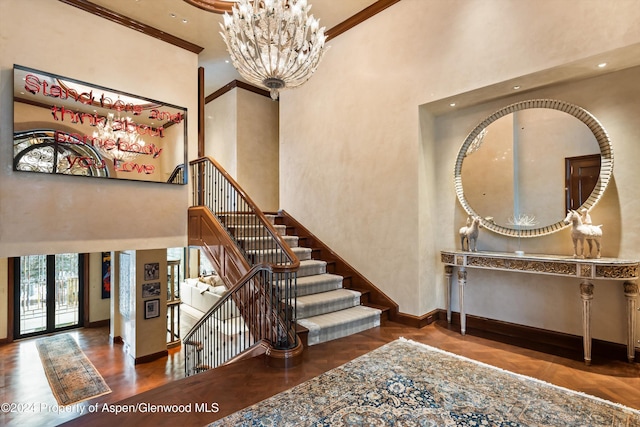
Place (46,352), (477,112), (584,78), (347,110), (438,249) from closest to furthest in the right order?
(584,78)
(477,112)
(438,249)
(347,110)
(46,352)

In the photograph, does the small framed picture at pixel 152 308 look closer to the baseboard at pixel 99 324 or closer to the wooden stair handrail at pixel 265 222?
the wooden stair handrail at pixel 265 222

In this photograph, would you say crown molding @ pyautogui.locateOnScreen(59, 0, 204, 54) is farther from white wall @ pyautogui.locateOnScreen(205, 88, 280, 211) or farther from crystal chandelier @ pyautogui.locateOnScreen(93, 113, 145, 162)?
white wall @ pyautogui.locateOnScreen(205, 88, 280, 211)

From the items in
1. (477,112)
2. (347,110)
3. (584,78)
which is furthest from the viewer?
(347,110)

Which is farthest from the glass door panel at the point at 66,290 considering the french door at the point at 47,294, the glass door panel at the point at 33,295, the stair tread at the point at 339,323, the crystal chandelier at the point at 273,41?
the crystal chandelier at the point at 273,41

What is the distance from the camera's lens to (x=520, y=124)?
4.02 meters

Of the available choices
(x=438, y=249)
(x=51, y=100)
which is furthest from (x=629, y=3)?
(x=51, y=100)

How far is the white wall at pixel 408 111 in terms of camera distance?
11.2ft

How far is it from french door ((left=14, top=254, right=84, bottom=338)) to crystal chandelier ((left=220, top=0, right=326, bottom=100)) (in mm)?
9394

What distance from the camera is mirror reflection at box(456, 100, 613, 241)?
356 centimetres

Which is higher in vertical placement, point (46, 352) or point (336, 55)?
point (336, 55)

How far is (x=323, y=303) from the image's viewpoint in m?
4.35

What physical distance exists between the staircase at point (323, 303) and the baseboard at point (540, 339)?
4.41 feet

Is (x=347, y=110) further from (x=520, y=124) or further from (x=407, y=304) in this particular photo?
(x=407, y=304)

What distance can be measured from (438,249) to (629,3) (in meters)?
3.34
